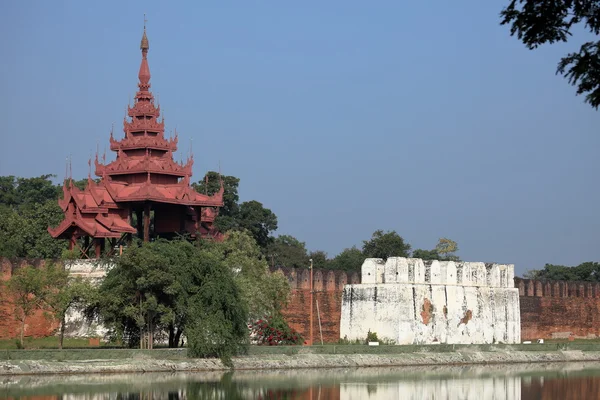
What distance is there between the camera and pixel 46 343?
37844mm

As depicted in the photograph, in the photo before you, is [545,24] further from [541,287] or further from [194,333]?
[541,287]

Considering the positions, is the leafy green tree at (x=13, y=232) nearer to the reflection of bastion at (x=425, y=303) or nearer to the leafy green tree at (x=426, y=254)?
the reflection of bastion at (x=425, y=303)

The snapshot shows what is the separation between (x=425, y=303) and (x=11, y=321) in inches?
575

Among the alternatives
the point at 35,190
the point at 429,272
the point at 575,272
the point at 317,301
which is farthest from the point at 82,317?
the point at 575,272

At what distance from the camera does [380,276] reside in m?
42.6

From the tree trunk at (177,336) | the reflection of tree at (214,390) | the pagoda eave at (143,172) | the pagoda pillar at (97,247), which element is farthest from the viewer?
the pagoda eave at (143,172)

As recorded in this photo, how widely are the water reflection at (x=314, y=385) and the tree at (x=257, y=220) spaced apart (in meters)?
26.1

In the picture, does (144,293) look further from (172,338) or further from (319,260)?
(319,260)

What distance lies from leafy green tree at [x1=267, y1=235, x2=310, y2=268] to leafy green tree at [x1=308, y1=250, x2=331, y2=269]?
0.56m

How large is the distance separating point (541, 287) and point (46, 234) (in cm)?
2436

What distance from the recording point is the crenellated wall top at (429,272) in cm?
4191

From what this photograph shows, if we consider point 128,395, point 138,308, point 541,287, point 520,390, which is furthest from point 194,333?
point 541,287

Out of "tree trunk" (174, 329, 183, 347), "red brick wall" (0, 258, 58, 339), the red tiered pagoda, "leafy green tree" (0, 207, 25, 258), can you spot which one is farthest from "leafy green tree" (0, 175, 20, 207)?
"tree trunk" (174, 329, 183, 347)

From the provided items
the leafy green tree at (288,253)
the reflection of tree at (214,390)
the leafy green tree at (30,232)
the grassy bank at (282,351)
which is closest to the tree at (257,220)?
the leafy green tree at (288,253)
